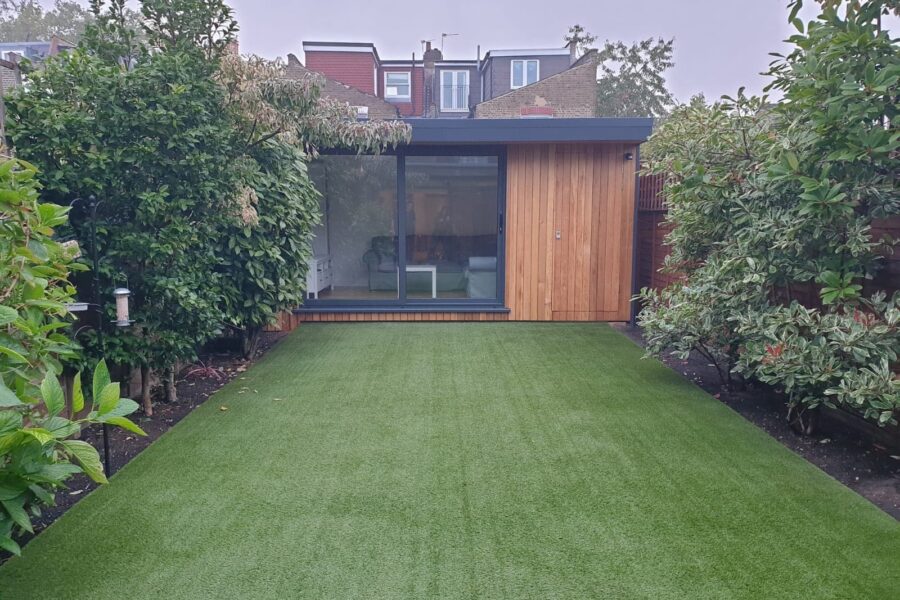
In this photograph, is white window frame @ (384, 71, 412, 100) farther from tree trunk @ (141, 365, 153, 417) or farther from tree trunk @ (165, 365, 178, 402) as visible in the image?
tree trunk @ (141, 365, 153, 417)

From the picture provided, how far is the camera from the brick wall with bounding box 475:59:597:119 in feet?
65.1

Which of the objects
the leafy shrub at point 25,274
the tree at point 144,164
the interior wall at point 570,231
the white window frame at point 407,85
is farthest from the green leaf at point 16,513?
the white window frame at point 407,85

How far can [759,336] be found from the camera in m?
3.62

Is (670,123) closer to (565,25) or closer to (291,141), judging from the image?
(291,141)

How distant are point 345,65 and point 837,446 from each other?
71.2ft

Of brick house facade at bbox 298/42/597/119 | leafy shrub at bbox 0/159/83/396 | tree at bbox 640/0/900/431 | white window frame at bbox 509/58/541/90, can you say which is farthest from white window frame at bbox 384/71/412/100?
leafy shrub at bbox 0/159/83/396

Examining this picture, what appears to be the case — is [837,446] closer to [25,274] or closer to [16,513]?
[16,513]

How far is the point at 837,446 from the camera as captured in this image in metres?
3.54

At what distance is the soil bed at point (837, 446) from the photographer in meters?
3.00

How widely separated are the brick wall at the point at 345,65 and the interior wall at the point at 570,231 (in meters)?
Answer: 16.5

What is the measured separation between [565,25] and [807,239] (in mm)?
27844

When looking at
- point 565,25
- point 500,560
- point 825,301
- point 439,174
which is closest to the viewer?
point 500,560

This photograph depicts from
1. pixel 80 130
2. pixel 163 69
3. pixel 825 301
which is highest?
pixel 163 69

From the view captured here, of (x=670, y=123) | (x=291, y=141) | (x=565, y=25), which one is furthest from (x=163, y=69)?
(x=565, y=25)
